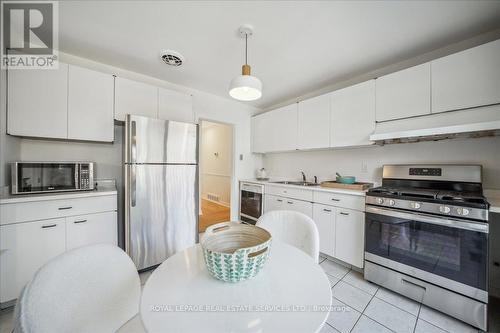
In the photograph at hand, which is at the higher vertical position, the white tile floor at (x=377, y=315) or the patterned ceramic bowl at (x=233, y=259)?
the patterned ceramic bowl at (x=233, y=259)

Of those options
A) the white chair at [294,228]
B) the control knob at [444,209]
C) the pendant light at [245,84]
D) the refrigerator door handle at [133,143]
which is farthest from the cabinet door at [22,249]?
the control knob at [444,209]

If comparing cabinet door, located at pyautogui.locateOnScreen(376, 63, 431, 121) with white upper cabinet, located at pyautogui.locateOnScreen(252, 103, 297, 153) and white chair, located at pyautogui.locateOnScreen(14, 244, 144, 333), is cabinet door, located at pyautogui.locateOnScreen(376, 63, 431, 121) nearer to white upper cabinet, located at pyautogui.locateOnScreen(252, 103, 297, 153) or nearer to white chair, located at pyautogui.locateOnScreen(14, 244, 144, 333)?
white upper cabinet, located at pyautogui.locateOnScreen(252, 103, 297, 153)

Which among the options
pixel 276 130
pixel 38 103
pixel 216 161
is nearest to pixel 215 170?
pixel 216 161

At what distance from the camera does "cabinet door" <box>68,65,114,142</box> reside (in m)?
1.88

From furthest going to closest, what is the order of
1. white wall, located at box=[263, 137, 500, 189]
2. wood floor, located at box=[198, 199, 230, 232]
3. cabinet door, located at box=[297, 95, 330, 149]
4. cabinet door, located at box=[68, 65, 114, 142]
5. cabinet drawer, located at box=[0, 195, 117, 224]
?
wood floor, located at box=[198, 199, 230, 232] → cabinet door, located at box=[297, 95, 330, 149] → cabinet door, located at box=[68, 65, 114, 142] → white wall, located at box=[263, 137, 500, 189] → cabinet drawer, located at box=[0, 195, 117, 224]

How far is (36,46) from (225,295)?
2.94 meters

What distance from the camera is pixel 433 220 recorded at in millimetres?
1525

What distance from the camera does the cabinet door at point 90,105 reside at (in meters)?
1.88

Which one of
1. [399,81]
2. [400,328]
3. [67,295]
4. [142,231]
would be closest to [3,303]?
[142,231]

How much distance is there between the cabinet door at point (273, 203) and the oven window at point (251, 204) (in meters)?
0.15

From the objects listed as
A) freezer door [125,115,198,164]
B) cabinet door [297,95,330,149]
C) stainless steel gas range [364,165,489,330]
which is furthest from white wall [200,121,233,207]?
stainless steel gas range [364,165,489,330]

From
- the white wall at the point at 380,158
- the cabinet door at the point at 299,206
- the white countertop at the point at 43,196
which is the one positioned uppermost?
the white wall at the point at 380,158

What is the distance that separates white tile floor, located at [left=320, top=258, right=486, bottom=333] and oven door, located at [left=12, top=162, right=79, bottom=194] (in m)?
2.61

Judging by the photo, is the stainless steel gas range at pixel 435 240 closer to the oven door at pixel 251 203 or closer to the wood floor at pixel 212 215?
the oven door at pixel 251 203
